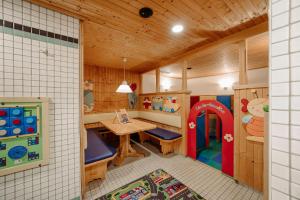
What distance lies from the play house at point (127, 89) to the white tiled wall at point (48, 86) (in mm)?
11

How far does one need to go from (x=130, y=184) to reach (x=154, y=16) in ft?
9.73

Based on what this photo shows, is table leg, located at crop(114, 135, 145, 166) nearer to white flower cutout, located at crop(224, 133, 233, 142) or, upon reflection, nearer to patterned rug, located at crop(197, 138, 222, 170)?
patterned rug, located at crop(197, 138, 222, 170)

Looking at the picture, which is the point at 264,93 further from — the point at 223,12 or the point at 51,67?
the point at 51,67

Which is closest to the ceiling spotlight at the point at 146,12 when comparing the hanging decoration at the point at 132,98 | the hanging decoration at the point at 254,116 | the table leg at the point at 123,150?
the hanging decoration at the point at 254,116

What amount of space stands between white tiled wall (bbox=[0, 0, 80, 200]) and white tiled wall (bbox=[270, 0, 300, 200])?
2.12 meters

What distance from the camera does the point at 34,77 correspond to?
5.02ft

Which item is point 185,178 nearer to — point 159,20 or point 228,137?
point 228,137

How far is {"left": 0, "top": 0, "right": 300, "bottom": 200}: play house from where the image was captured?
0.71 metres

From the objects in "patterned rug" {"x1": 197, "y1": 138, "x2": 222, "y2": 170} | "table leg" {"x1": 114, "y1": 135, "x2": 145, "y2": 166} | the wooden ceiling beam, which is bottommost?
"patterned rug" {"x1": 197, "y1": 138, "x2": 222, "y2": 170}

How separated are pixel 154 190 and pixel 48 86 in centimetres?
235

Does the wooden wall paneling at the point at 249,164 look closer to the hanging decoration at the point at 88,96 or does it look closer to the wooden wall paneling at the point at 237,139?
the wooden wall paneling at the point at 237,139

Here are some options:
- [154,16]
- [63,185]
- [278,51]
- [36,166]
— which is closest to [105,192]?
[63,185]

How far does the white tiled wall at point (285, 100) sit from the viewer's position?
2.10 feet

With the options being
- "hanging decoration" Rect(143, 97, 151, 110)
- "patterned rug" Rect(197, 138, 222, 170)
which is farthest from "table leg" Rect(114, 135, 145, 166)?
"hanging decoration" Rect(143, 97, 151, 110)
